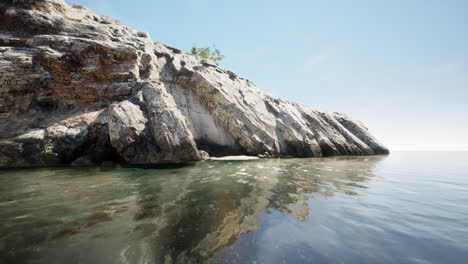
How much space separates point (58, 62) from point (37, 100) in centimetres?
329

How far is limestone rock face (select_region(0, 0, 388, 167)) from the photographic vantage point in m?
12.2

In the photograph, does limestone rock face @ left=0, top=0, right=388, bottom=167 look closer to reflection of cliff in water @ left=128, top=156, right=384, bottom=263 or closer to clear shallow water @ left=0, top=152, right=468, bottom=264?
clear shallow water @ left=0, top=152, right=468, bottom=264

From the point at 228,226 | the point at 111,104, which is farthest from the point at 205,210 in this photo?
the point at 111,104

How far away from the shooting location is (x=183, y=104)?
1844cm

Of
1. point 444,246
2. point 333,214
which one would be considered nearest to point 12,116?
point 333,214

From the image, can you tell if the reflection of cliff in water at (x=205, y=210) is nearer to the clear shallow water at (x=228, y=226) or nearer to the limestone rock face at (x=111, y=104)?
the clear shallow water at (x=228, y=226)

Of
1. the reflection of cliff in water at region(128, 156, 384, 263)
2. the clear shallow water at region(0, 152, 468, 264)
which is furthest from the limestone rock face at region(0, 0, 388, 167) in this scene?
the reflection of cliff in water at region(128, 156, 384, 263)

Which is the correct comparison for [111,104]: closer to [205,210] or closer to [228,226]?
[205,210]

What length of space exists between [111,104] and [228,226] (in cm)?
1400

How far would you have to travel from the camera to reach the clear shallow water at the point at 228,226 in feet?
8.07

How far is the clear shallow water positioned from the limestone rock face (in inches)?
288

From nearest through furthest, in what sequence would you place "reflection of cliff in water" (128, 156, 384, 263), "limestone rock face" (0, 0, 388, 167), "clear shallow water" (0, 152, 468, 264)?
1. "clear shallow water" (0, 152, 468, 264)
2. "reflection of cliff in water" (128, 156, 384, 263)
3. "limestone rock face" (0, 0, 388, 167)

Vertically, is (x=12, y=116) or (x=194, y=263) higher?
(x=12, y=116)

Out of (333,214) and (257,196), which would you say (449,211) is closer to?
(333,214)
